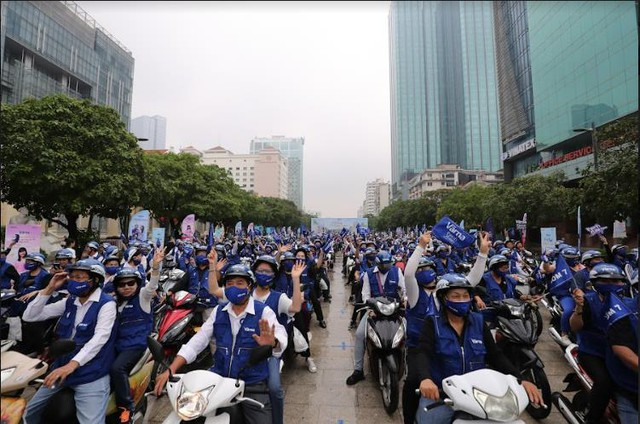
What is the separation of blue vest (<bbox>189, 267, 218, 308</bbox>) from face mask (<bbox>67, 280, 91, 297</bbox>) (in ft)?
7.88

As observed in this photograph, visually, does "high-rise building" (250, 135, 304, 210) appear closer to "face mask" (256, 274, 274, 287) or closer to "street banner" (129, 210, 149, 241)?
"street banner" (129, 210, 149, 241)

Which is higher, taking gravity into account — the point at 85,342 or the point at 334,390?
the point at 85,342

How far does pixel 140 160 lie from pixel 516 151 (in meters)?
Answer: 47.4

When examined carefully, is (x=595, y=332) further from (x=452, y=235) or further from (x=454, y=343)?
(x=452, y=235)

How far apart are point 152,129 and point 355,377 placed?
449ft

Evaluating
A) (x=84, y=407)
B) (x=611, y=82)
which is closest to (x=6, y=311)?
(x=84, y=407)

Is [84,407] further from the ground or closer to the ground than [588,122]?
closer to the ground

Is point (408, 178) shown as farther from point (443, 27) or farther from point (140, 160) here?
point (140, 160)

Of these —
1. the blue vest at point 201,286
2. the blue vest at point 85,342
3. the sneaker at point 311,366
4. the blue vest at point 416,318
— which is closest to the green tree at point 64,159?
the blue vest at point 201,286

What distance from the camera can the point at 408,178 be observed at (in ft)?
411

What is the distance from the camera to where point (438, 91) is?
12731 centimetres

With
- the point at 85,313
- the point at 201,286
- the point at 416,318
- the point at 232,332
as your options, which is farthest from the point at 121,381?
the point at 416,318

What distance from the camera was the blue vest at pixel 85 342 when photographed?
326 cm

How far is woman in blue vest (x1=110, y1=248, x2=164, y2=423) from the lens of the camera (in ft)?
11.7
